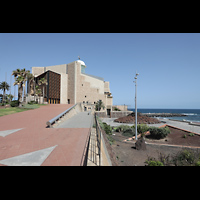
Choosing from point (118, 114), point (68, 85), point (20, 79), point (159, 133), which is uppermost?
point (68, 85)

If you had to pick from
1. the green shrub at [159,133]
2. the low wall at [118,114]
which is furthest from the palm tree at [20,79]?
the low wall at [118,114]

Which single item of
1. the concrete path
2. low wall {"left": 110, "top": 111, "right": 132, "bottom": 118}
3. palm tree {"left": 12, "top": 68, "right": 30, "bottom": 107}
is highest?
palm tree {"left": 12, "top": 68, "right": 30, "bottom": 107}

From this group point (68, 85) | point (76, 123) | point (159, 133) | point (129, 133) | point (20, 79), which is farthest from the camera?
point (68, 85)

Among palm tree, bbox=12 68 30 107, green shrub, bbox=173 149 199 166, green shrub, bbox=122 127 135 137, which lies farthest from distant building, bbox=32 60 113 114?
green shrub, bbox=173 149 199 166

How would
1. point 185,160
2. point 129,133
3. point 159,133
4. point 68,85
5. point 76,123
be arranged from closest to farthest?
point 185,160 → point 76,123 → point 159,133 → point 129,133 → point 68,85

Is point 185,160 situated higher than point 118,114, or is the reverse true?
point 185,160

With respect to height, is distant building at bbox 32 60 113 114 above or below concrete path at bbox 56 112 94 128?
above

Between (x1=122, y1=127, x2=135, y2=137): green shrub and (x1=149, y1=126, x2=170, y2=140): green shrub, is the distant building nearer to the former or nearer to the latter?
(x1=122, y1=127, x2=135, y2=137): green shrub

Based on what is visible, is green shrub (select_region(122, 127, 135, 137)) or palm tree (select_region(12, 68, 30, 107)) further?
palm tree (select_region(12, 68, 30, 107))

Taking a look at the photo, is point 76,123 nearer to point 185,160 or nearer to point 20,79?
point 185,160

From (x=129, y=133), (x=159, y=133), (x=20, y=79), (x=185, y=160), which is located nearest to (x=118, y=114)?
(x=129, y=133)

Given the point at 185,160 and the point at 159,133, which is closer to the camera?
the point at 185,160
